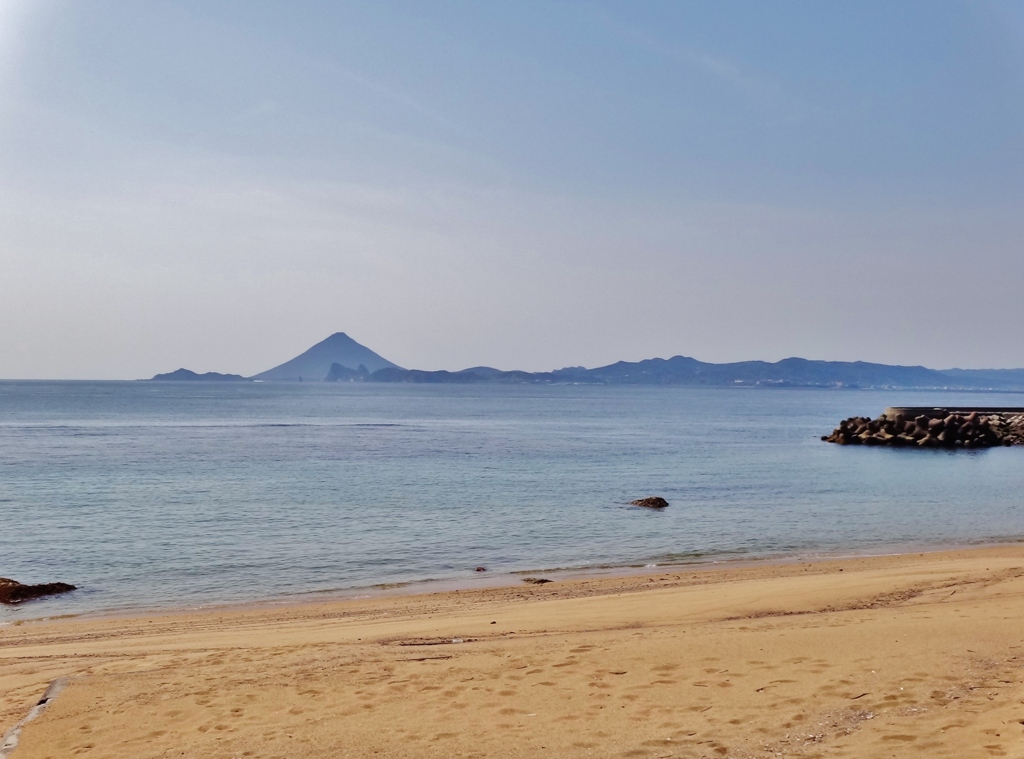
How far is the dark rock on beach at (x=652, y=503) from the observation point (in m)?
29.1

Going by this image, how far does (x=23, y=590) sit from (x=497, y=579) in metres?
10.2

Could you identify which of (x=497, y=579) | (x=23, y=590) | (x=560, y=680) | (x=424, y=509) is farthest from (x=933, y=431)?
(x=23, y=590)

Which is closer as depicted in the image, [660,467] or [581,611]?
[581,611]

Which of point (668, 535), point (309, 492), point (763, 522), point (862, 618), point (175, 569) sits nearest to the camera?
point (862, 618)

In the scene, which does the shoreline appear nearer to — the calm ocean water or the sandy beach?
the calm ocean water

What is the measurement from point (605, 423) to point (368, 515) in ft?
219

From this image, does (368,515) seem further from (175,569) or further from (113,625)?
(113,625)

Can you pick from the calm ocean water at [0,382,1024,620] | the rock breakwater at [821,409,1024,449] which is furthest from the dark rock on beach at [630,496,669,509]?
the rock breakwater at [821,409,1024,449]

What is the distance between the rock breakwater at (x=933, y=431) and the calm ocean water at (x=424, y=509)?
4.39 m

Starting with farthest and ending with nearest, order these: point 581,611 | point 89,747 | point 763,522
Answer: point 763,522, point 581,611, point 89,747

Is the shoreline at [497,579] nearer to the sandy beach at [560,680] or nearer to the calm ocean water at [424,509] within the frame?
the calm ocean water at [424,509]

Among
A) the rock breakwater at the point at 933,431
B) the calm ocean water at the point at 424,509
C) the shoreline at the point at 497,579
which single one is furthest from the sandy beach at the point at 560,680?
the rock breakwater at the point at 933,431

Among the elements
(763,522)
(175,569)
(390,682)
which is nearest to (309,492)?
(175,569)

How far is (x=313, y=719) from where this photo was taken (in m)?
7.96
